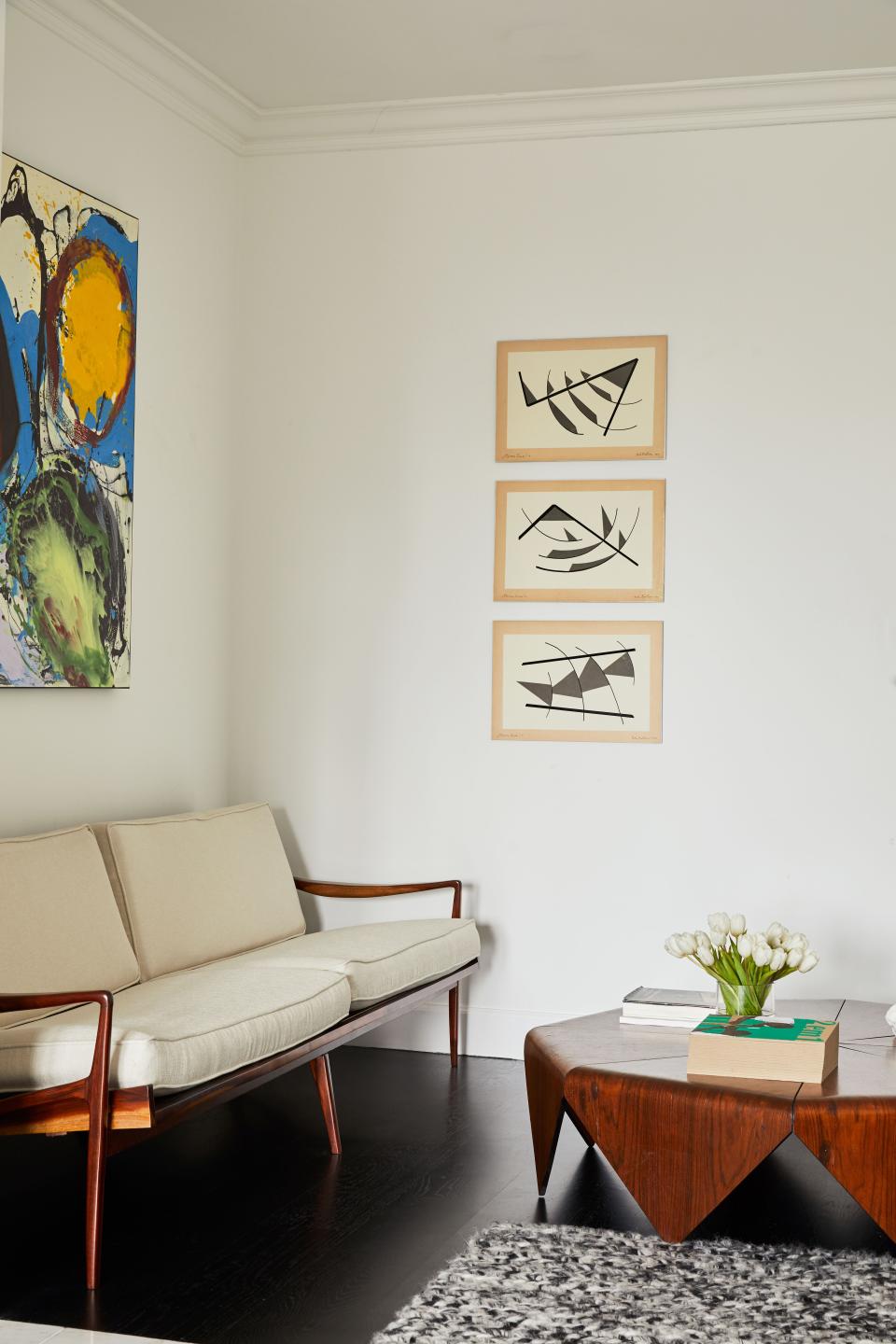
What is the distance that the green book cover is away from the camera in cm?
301

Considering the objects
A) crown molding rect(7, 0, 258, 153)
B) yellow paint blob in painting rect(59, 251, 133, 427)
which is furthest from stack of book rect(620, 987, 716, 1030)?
crown molding rect(7, 0, 258, 153)

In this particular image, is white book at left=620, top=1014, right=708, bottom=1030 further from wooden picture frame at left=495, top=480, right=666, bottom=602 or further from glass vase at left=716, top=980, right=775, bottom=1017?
wooden picture frame at left=495, top=480, right=666, bottom=602

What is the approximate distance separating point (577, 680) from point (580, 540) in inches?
18.1

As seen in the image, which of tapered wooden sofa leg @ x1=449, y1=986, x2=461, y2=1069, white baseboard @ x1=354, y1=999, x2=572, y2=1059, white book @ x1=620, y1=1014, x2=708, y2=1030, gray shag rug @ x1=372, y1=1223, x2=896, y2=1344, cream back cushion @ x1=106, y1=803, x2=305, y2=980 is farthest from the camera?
white baseboard @ x1=354, y1=999, x2=572, y2=1059

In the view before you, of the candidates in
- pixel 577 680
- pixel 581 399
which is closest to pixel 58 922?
pixel 577 680

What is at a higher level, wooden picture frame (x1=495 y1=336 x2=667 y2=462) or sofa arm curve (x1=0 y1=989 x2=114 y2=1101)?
wooden picture frame (x1=495 y1=336 x2=667 y2=462)

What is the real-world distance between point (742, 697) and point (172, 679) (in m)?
1.82

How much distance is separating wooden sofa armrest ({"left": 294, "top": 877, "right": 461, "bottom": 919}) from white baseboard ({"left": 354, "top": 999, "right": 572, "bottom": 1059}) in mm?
380

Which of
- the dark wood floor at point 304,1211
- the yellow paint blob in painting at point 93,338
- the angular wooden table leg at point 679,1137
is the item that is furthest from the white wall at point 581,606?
the angular wooden table leg at point 679,1137

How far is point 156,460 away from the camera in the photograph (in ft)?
14.5

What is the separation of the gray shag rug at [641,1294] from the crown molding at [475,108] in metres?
3.38

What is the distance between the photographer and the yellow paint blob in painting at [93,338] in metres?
3.89

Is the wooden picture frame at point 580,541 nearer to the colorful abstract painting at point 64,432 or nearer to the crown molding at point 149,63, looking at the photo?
the colorful abstract painting at point 64,432

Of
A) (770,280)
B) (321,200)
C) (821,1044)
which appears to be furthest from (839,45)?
(821,1044)
